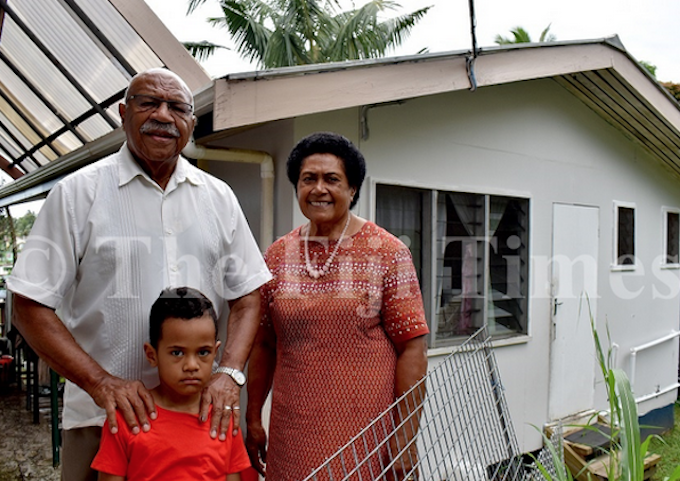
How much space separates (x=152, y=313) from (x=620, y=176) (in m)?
6.01

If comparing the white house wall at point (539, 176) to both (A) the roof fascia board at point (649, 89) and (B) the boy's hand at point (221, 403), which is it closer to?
(A) the roof fascia board at point (649, 89)

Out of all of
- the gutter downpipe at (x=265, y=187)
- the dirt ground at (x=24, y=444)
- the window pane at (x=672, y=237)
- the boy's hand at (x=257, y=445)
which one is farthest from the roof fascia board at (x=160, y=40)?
the window pane at (x=672, y=237)

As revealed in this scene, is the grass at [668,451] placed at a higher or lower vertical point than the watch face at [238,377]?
lower

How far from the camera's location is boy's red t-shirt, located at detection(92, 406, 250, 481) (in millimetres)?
1436

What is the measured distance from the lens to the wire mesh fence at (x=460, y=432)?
1767mm

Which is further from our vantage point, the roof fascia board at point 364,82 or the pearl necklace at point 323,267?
the roof fascia board at point 364,82

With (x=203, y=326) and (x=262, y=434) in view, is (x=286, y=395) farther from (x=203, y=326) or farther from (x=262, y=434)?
(x=203, y=326)

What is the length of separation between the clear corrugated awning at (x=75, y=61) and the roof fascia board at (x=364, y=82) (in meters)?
0.64

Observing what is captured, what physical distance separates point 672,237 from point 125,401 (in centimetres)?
779

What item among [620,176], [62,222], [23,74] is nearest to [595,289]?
[620,176]

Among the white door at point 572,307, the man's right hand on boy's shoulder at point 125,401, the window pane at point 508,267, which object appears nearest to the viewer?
the man's right hand on boy's shoulder at point 125,401

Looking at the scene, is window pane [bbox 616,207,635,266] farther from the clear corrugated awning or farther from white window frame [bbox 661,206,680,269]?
the clear corrugated awning

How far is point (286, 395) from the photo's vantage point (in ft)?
6.48

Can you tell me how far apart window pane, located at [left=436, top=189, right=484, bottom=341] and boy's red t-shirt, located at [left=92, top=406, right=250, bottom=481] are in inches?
121
